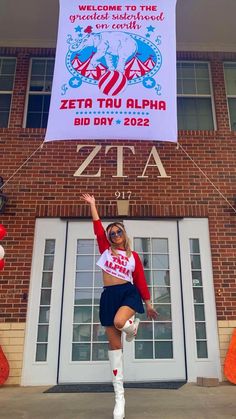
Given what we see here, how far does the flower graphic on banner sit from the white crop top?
235cm

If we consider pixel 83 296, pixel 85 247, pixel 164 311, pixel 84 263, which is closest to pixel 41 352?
pixel 83 296

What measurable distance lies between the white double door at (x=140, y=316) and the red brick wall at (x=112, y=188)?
0.37m

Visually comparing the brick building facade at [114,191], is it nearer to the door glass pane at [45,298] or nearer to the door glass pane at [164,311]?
the door glass pane at [45,298]

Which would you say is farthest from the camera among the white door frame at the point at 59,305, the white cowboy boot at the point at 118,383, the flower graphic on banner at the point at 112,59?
the white door frame at the point at 59,305

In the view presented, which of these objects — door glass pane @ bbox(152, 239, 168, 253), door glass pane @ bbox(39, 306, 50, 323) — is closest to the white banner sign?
door glass pane @ bbox(152, 239, 168, 253)

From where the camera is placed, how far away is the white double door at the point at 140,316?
477cm

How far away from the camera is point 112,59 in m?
4.69

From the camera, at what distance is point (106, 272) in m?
3.22

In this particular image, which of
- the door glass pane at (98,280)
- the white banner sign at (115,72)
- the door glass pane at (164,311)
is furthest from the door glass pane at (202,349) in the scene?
the white banner sign at (115,72)

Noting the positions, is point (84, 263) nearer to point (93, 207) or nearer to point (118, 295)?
point (93, 207)

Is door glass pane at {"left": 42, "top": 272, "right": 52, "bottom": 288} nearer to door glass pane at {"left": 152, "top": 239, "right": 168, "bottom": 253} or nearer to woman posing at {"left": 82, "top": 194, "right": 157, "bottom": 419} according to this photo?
door glass pane at {"left": 152, "top": 239, "right": 168, "bottom": 253}

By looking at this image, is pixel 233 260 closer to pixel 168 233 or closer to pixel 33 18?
pixel 168 233

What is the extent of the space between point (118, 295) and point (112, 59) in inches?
123

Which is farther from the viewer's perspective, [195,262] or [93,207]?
[195,262]
